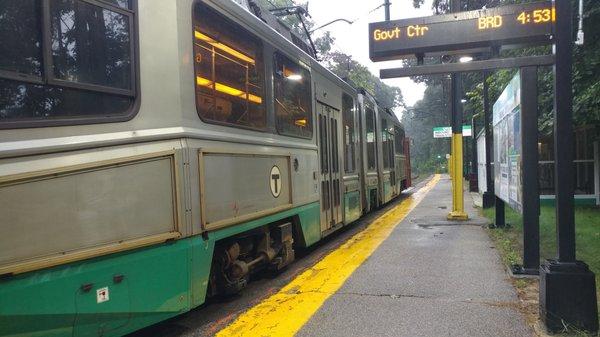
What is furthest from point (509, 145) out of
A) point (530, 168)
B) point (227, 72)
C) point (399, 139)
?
point (399, 139)

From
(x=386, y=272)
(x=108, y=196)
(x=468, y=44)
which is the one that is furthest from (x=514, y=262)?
(x=108, y=196)

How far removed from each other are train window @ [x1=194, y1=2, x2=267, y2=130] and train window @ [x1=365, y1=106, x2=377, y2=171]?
20.4 ft

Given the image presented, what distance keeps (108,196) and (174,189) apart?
0.50m

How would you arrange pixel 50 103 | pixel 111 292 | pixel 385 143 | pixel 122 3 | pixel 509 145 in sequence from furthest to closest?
pixel 385 143
pixel 509 145
pixel 122 3
pixel 111 292
pixel 50 103

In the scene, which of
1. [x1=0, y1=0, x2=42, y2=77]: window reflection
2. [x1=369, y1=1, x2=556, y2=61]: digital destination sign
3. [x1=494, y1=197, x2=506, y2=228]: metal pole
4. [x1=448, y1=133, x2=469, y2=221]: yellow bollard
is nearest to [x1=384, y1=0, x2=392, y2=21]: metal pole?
[x1=448, y1=133, x2=469, y2=221]: yellow bollard

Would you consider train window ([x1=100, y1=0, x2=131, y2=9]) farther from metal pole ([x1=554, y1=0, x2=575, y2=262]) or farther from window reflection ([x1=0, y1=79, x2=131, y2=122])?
metal pole ([x1=554, y1=0, x2=575, y2=262])

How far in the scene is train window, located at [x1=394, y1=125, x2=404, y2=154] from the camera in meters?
16.9

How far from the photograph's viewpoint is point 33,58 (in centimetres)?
298

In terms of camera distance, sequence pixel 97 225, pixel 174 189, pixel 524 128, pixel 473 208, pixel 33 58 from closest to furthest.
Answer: pixel 33 58 < pixel 97 225 < pixel 174 189 < pixel 524 128 < pixel 473 208

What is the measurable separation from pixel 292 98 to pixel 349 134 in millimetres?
3205

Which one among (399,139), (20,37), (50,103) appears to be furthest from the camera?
(399,139)

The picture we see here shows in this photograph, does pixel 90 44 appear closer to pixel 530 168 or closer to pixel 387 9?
pixel 530 168

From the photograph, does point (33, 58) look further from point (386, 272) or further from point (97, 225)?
point (386, 272)

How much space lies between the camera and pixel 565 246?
3.95m
